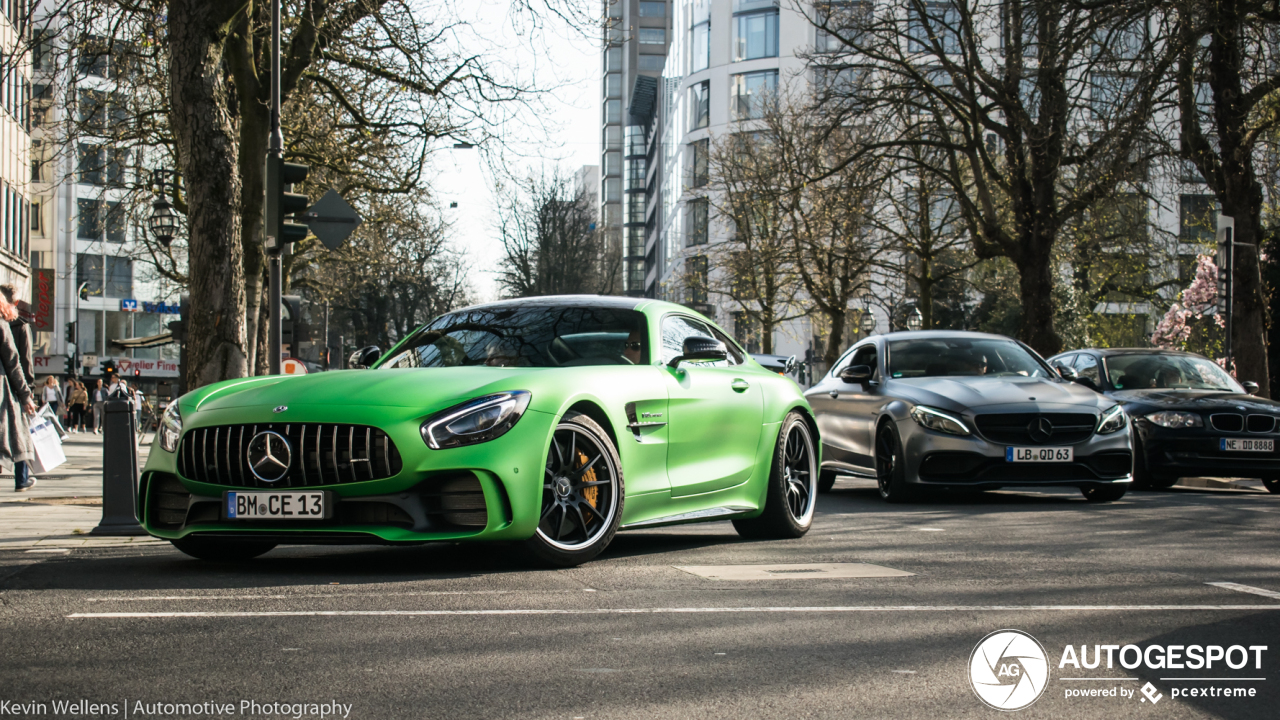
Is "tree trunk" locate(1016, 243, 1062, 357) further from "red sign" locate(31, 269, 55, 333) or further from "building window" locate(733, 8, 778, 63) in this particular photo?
"building window" locate(733, 8, 778, 63)

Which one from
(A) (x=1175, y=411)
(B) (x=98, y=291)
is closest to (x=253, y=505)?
(A) (x=1175, y=411)

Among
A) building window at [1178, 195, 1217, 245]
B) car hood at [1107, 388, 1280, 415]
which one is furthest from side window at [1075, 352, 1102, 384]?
building window at [1178, 195, 1217, 245]

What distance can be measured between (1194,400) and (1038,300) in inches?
463

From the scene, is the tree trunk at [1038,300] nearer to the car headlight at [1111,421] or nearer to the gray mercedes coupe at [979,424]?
the gray mercedes coupe at [979,424]

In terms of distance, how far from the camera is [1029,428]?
12.2 metres

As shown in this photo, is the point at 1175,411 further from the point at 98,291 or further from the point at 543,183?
the point at 98,291

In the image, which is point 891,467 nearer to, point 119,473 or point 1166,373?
point 1166,373

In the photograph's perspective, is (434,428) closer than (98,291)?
Yes

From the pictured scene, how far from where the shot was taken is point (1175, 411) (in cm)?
1470

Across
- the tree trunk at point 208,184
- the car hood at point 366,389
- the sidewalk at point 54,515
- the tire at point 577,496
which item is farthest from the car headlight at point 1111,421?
the sidewalk at point 54,515

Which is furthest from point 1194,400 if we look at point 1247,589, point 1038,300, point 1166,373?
point 1038,300

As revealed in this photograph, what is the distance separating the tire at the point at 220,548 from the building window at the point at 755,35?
71.6 meters

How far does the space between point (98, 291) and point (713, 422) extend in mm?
69430

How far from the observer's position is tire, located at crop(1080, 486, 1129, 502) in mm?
12773
